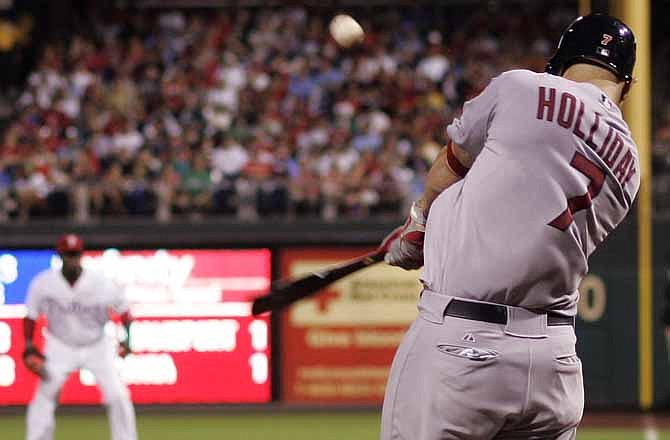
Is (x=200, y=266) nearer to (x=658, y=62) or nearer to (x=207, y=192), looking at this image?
(x=207, y=192)

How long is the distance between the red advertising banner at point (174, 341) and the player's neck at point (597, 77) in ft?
33.2

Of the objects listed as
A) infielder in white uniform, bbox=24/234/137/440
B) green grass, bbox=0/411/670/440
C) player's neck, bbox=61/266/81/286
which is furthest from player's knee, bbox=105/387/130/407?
green grass, bbox=0/411/670/440

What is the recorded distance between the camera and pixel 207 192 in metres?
13.8

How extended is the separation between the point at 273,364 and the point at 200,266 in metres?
1.38

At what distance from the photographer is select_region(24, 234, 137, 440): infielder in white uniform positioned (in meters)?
9.78

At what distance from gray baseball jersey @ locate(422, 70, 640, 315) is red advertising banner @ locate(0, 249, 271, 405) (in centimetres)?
1018

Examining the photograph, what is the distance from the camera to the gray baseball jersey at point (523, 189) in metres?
3.23

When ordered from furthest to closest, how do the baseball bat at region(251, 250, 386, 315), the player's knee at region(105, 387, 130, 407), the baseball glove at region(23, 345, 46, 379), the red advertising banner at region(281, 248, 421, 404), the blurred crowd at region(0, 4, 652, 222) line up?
1. the blurred crowd at region(0, 4, 652, 222)
2. the red advertising banner at region(281, 248, 421, 404)
3. the player's knee at region(105, 387, 130, 407)
4. the baseball glove at region(23, 345, 46, 379)
5. the baseball bat at region(251, 250, 386, 315)

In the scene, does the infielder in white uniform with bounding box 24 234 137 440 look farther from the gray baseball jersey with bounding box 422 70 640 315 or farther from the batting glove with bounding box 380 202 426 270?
the gray baseball jersey with bounding box 422 70 640 315

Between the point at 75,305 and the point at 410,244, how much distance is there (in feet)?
22.3

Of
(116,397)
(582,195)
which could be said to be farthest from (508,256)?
(116,397)

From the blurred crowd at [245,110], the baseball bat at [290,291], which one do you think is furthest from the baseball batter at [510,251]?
the blurred crowd at [245,110]

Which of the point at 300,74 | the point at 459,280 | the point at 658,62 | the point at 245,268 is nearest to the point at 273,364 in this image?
the point at 245,268

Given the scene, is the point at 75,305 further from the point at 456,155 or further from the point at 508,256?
the point at 508,256
